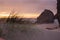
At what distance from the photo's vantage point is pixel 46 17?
6.46m

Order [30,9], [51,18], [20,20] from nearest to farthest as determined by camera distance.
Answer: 1. [20,20]
2. [51,18]
3. [30,9]

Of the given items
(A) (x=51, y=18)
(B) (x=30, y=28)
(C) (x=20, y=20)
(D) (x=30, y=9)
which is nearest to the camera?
(B) (x=30, y=28)

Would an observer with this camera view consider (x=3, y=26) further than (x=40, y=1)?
No

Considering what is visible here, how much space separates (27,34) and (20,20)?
0.85 meters

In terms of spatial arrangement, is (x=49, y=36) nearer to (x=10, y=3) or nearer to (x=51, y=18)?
(x=51, y=18)

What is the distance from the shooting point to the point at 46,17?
21.2ft

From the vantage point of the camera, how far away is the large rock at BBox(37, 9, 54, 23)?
6.33 meters

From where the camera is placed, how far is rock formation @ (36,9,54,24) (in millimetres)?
6328

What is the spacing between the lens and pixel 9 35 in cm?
406

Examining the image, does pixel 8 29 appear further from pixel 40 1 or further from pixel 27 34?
pixel 40 1

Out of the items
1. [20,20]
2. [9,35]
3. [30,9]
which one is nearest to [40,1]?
[30,9]

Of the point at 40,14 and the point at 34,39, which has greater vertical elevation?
the point at 40,14

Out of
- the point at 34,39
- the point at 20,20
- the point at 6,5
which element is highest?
the point at 6,5

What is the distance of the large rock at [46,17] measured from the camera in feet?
20.8
